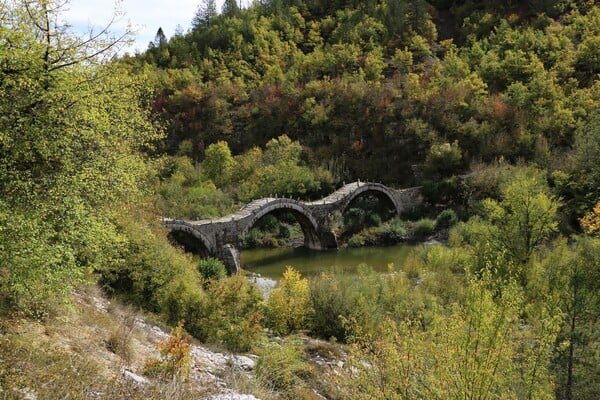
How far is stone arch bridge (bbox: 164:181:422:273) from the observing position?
3200cm

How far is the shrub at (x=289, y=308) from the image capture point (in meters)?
15.7

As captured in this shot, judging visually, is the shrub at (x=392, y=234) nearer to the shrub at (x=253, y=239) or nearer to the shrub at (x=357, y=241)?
the shrub at (x=357, y=241)

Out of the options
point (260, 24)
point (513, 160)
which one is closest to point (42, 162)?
point (513, 160)

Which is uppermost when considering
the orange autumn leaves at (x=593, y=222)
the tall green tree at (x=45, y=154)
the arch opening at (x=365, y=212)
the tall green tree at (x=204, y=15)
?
the tall green tree at (x=204, y=15)

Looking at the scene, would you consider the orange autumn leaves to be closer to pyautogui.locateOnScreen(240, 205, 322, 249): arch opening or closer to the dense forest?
the dense forest

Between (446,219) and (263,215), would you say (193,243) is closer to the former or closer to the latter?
(263,215)

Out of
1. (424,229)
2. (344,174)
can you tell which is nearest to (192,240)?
(424,229)

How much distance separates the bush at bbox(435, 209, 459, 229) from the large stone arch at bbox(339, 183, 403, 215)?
545 cm

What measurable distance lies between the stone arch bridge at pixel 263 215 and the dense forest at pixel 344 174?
1.81 m

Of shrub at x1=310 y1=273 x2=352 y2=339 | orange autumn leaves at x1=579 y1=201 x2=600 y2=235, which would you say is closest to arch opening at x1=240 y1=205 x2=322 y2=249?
orange autumn leaves at x1=579 y1=201 x2=600 y2=235

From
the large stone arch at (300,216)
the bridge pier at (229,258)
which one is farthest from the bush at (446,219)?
the bridge pier at (229,258)

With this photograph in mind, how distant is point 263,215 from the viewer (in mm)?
37625

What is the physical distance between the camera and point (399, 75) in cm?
6562

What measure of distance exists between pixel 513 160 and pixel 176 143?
43.6 m
